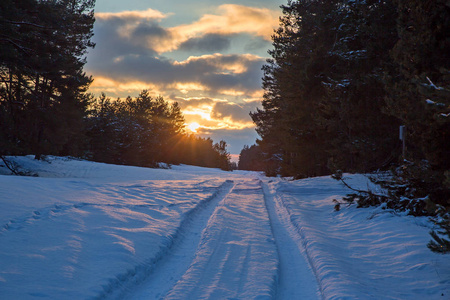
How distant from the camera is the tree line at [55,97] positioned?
524 inches

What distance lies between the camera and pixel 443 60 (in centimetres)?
688

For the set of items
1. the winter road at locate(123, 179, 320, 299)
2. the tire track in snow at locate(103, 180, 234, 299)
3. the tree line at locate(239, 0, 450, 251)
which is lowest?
the tire track in snow at locate(103, 180, 234, 299)

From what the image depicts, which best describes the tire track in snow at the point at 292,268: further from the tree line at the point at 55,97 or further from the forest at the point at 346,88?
the tree line at the point at 55,97

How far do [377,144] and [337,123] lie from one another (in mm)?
2879

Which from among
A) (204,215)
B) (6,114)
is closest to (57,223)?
(204,215)

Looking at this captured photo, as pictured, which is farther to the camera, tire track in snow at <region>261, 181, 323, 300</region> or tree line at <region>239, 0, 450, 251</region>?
tree line at <region>239, 0, 450, 251</region>

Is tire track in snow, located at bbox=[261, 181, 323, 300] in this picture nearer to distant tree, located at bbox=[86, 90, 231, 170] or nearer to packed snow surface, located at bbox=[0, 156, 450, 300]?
packed snow surface, located at bbox=[0, 156, 450, 300]

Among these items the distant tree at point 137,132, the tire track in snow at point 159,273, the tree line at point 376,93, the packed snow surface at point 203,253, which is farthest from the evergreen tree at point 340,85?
the distant tree at point 137,132

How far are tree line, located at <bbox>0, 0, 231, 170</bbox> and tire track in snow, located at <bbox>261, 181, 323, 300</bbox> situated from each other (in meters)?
12.3

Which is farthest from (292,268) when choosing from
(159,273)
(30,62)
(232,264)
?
(30,62)

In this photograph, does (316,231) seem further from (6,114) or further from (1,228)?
(6,114)

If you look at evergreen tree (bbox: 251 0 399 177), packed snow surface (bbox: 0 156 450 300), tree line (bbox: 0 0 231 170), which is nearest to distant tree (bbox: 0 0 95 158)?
tree line (bbox: 0 0 231 170)

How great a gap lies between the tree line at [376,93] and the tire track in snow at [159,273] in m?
3.80

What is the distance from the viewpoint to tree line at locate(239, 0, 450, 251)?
22.0ft
